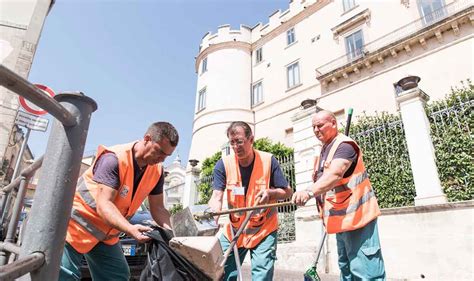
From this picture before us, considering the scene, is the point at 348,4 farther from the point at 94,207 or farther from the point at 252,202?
the point at 94,207

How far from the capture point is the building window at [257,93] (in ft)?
65.3

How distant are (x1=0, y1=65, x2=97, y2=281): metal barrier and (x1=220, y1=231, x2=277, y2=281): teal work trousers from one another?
1773 millimetres

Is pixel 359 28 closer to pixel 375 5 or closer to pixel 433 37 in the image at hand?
pixel 375 5

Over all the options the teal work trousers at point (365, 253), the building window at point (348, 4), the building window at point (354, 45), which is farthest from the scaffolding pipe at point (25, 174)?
the building window at point (348, 4)

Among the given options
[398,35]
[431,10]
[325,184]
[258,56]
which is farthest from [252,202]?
[258,56]

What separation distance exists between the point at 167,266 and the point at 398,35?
15.8 metres

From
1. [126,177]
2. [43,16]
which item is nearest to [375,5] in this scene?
[43,16]

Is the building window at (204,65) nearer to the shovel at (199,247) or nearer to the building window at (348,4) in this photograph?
the building window at (348,4)

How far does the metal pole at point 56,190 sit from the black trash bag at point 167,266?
86cm

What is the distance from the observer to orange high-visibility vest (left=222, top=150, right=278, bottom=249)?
2.60m

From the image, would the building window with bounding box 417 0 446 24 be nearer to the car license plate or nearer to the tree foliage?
the tree foliage

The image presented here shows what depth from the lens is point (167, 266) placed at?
173 centimetres

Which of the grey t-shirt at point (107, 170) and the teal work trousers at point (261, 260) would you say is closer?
the grey t-shirt at point (107, 170)

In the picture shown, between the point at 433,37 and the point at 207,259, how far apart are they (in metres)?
14.8
